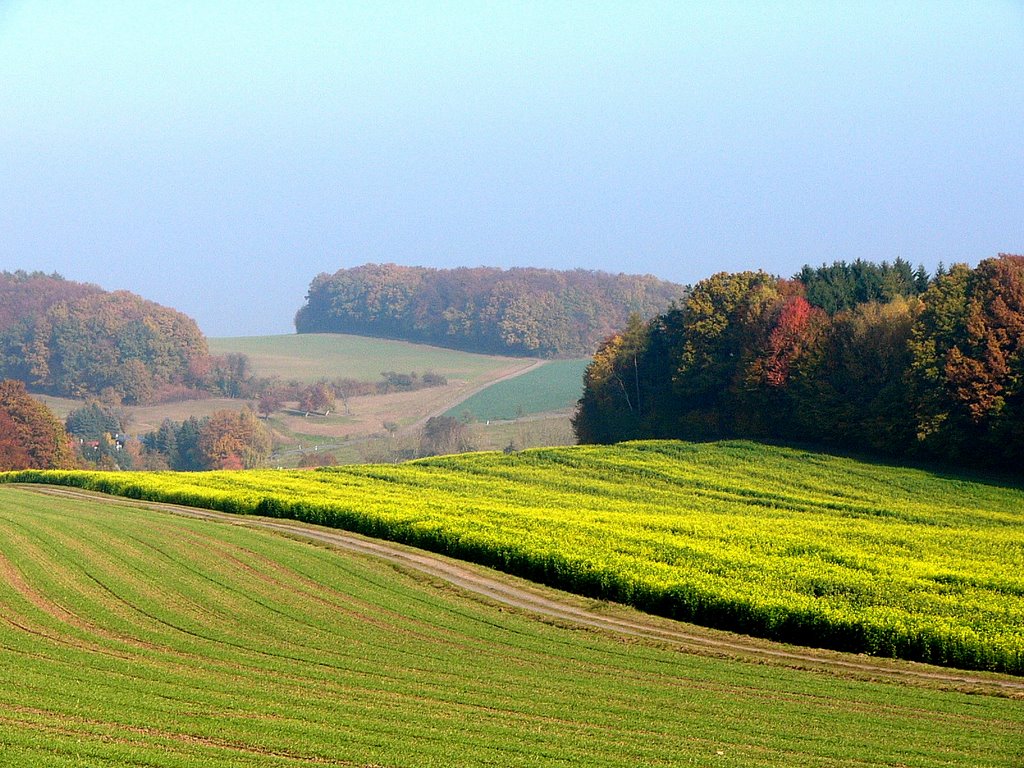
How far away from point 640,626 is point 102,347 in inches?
5178

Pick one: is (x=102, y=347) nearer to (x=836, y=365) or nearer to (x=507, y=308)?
(x=507, y=308)

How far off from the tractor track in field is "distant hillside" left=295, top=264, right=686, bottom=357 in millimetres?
131220

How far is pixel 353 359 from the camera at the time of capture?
6801 inches

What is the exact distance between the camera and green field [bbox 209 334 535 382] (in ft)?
535

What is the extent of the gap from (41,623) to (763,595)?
17343 mm

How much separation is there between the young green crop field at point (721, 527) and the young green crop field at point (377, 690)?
11.3 feet

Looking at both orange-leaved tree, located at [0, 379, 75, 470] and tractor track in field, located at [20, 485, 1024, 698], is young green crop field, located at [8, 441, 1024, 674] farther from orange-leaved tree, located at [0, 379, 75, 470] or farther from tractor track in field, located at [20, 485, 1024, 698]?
orange-leaved tree, located at [0, 379, 75, 470]

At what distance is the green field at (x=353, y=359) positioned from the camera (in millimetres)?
163000

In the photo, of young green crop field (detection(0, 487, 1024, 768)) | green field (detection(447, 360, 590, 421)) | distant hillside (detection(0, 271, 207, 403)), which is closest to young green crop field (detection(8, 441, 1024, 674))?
young green crop field (detection(0, 487, 1024, 768))

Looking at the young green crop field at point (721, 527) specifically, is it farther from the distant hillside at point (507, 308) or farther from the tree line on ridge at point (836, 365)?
the distant hillside at point (507, 308)

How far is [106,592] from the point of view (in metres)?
29.6

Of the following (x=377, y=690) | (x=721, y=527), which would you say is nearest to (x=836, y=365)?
(x=721, y=527)

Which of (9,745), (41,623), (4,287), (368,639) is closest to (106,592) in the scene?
(41,623)

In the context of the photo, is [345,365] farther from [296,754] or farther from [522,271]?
[296,754]
